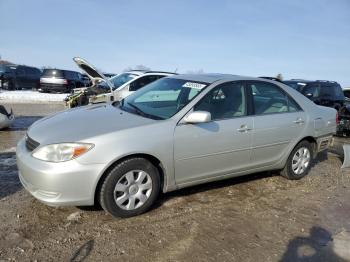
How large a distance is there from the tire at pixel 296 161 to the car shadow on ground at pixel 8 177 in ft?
12.8

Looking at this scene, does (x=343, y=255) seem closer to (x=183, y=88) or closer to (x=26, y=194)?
(x=183, y=88)

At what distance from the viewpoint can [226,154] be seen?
483 cm

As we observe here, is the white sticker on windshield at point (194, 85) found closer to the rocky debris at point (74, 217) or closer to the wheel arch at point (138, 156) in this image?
the wheel arch at point (138, 156)

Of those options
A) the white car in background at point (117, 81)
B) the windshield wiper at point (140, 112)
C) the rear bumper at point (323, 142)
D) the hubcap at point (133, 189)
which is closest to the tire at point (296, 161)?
the rear bumper at point (323, 142)

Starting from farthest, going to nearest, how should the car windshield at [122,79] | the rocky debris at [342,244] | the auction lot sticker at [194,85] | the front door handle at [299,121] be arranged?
1. the car windshield at [122,79]
2. the front door handle at [299,121]
3. the auction lot sticker at [194,85]
4. the rocky debris at [342,244]

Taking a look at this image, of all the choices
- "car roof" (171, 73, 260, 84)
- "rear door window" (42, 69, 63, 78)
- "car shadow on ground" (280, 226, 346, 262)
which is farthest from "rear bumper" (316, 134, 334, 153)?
"rear door window" (42, 69, 63, 78)

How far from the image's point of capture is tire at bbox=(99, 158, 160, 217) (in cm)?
399

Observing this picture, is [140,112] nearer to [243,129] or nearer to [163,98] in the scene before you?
[163,98]

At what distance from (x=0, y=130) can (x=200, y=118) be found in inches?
254

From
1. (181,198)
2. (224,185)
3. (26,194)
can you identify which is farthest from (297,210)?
(26,194)

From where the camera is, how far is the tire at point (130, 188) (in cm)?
399

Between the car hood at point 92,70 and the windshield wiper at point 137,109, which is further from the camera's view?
the car hood at point 92,70

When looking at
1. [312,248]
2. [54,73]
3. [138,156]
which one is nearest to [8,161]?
[138,156]

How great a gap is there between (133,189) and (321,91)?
33.8 ft
